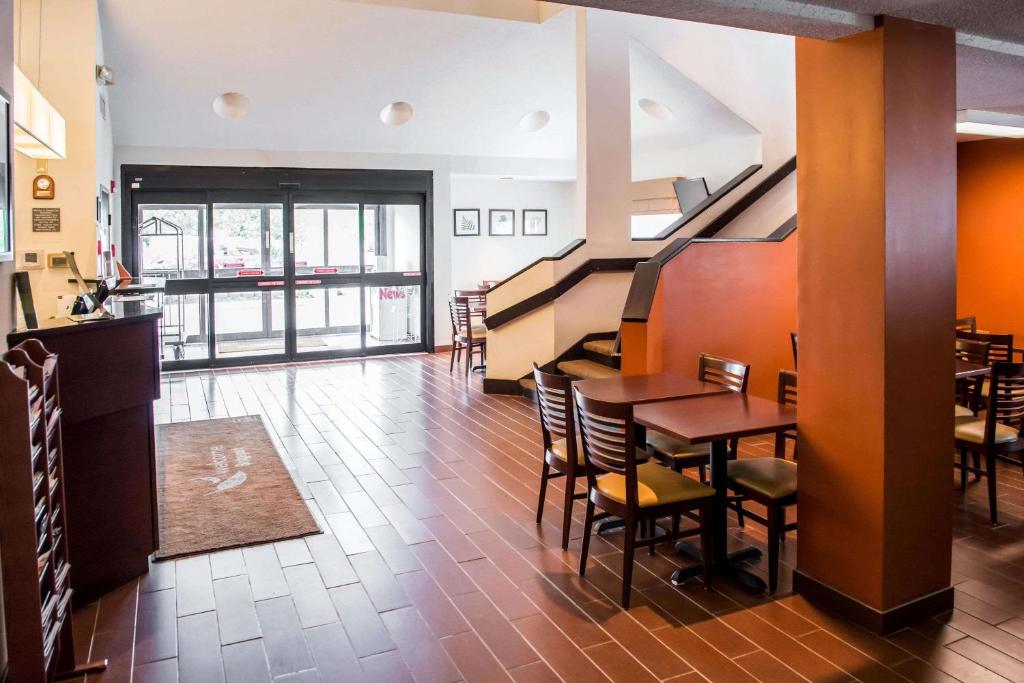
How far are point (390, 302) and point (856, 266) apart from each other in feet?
26.8

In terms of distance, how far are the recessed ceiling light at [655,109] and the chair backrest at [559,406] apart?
19.7 ft

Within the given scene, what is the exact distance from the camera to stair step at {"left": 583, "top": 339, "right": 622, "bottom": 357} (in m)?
7.35

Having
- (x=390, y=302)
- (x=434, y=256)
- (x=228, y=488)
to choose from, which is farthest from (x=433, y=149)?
(x=228, y=488)

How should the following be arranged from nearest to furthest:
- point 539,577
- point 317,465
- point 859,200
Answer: point 859,200 → point 539,577 → point 317,465

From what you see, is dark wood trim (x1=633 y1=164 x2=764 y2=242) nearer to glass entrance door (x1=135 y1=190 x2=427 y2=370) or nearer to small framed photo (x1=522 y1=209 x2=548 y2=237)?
glass entrance door (x1=135 y1=190 x2=427 y2=370)

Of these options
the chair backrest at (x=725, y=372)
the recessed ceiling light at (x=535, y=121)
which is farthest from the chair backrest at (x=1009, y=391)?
the recessed ceiling light at (x=535, y=121)

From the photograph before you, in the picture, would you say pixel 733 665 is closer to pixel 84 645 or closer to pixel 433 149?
pixel 84 645

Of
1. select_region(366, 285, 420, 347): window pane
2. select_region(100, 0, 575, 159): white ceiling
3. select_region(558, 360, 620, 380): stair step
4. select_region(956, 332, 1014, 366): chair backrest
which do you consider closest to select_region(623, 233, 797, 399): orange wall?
select_region(558, 360, 620, 380): stair step

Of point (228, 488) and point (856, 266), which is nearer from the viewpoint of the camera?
point (856, 266)

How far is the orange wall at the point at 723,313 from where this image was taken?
5.91 m

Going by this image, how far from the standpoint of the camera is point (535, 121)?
33.1 feet

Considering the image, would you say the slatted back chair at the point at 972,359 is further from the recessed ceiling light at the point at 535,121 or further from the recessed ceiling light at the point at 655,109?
the recessed ceiling light at the point at 535,121

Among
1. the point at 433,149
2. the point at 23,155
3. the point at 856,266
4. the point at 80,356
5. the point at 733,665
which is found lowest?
the point at 733,665

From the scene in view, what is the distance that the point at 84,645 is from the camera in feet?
9.93
